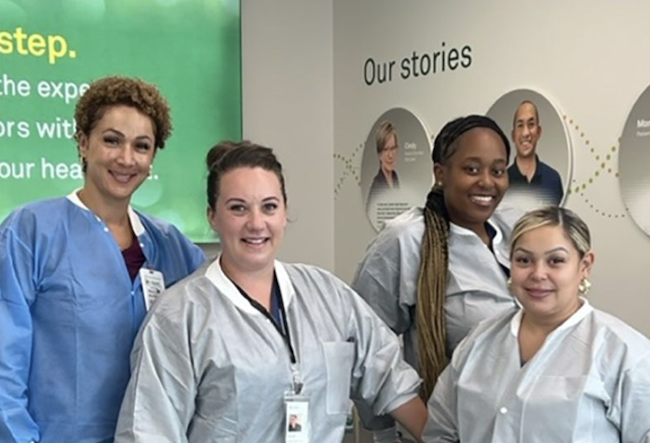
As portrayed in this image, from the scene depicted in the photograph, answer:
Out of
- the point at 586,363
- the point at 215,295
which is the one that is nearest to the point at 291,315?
the point at 215,295

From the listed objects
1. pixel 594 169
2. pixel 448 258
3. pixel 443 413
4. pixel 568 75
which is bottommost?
pixel 443 413

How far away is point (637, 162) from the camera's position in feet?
7.58

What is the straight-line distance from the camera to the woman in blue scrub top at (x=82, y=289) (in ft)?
5.24

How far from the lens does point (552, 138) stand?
2.62 metres

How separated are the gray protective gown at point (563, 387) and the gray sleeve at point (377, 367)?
0.21m

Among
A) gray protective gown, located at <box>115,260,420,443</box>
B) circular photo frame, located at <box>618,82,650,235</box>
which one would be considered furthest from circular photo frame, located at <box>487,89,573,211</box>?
gray protective gown, located at <box>115,260,420,443</box>

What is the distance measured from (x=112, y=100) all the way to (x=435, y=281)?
36.2 inches

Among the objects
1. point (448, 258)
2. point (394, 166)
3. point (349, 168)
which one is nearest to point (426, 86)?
point (394, 166)

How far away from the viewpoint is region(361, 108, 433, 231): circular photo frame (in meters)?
3.36

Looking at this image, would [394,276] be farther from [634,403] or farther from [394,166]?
[394,166]

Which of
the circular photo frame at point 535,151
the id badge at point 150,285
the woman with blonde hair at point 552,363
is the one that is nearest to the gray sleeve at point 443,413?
the woman with blonde hair at point 552,363

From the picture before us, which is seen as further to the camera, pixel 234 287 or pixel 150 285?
pixel 150 285

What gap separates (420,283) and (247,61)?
7.13 feet

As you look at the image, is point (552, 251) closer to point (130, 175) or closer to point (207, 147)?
point (130, 175)
